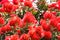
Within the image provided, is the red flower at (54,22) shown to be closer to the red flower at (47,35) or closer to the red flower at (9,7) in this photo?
the red flower at (47,35)

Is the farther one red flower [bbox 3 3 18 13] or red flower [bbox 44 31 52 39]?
red flower [bbox 3 3 18 13]

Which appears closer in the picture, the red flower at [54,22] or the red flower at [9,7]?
the red flower at [54,22]

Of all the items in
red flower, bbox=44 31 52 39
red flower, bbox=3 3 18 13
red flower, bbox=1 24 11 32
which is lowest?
red flower, bbox=44 31 52 39

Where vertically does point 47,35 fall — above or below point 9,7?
below

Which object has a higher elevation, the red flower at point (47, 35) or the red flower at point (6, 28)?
the red flower at point (6, 28)

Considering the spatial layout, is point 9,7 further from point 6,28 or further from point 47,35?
point 47,35

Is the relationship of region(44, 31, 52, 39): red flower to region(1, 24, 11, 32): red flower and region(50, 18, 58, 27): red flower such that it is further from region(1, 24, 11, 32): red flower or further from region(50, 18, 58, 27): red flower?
region(1, 24, 11, 32): red flower

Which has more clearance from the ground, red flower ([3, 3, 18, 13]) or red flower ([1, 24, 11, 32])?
red flower ([3, 3, 18, 13])

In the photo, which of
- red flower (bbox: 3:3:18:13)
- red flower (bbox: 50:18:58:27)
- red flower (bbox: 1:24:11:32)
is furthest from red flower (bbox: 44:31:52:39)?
red flower (bbox: 3:3:18:13)

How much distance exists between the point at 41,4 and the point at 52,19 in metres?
0.77

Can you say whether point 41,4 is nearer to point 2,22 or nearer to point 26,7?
point 26,7

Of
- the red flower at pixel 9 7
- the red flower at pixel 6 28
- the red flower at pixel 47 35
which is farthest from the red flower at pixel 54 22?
the red flower at pixel 9 7

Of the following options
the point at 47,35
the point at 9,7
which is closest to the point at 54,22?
the point at 47,35

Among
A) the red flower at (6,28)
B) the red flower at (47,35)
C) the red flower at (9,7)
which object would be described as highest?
the red flower at (9,7)
